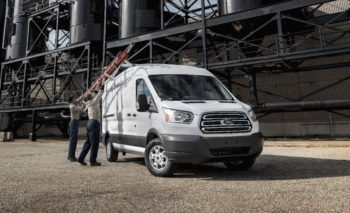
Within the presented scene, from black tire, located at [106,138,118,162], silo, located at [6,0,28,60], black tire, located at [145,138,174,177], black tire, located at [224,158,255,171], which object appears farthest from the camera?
silo, located at [6,0,28,60]

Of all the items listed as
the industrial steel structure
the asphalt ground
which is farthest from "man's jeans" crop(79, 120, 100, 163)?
the industrial steel structure

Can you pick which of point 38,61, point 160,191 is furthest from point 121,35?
point 160,191

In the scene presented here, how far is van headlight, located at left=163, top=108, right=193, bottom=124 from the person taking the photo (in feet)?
14.1

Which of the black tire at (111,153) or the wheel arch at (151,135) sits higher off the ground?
the wheel arch at (151,135)

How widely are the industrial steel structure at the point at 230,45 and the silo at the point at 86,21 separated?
3.0 inches

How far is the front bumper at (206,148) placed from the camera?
4172 mm

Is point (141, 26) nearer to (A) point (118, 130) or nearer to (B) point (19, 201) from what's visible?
(A) point (118, 130)

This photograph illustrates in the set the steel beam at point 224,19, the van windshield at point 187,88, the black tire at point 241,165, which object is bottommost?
the black tire at point 241,165

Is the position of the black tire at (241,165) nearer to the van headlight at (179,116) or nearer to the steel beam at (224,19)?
the van headlight at (179,116)

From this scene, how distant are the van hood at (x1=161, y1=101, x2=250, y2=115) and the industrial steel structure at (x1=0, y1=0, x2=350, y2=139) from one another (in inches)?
174

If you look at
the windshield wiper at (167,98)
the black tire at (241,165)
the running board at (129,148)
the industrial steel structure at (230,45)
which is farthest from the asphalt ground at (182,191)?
the industrial steel structure at (230,45)

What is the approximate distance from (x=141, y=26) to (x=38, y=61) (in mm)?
13383

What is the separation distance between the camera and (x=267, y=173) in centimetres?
487

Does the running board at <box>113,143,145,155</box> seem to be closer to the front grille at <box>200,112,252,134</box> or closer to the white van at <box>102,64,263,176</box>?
the white van at <box>102,64,263,176</box>
